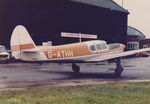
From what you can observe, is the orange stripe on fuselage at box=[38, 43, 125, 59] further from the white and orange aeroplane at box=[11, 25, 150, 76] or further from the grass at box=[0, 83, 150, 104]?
the grass at box=[0, 83, 150, 104]

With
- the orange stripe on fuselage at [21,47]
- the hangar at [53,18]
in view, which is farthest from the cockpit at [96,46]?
the hangar at [53,18]

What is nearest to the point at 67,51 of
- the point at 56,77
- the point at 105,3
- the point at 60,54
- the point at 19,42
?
the point at 60,54

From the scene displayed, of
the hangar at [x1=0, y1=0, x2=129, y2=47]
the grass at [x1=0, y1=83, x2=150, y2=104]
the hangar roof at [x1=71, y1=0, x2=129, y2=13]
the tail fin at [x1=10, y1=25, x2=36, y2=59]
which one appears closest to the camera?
the grass at [x1=0, y1=83, x2=150, y2=104]

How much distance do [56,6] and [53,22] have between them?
267 cm

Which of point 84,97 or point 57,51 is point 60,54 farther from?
point 84,97

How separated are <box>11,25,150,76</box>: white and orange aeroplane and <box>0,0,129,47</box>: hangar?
21473 millimetres

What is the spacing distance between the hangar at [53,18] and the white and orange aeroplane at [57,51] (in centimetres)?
2147

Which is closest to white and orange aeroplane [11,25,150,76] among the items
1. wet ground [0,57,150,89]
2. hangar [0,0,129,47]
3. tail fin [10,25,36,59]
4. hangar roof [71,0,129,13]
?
tail fin [10,25,36,59]

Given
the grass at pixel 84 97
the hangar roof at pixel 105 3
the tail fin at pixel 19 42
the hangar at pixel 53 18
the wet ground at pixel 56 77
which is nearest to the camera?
the grass at pixel 84 97

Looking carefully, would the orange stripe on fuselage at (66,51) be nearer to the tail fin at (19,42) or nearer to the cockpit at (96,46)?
the cockpit at (96,46)

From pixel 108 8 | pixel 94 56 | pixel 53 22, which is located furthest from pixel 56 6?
pixel 94 56

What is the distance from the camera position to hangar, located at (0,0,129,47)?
40.0 meters

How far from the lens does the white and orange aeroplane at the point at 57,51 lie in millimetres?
17109

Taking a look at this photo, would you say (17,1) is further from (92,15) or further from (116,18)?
(116,18)
